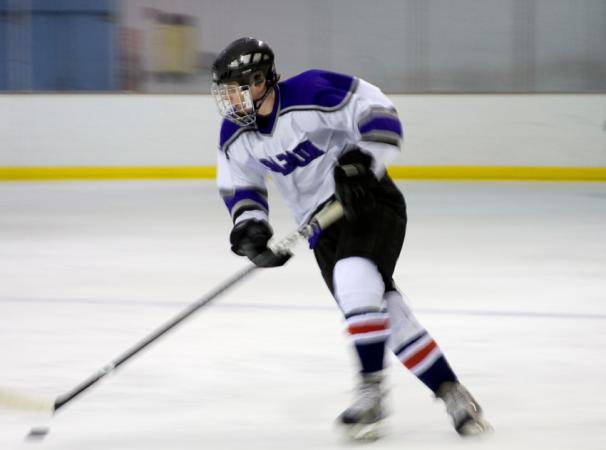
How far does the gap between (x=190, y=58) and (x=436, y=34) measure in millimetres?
2205

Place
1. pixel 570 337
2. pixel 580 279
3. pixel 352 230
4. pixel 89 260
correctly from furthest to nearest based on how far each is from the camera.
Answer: pixel 89 260 < pixel 580 279 < pixel 570 337 < pixel 352 230

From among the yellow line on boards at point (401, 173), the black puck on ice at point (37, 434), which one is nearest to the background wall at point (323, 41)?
the yellow line on boards at point (401, 173)

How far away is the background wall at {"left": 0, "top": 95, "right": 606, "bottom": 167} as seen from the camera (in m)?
9.90

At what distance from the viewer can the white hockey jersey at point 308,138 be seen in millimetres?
2553

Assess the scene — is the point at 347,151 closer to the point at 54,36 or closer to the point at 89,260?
the point at 89,260

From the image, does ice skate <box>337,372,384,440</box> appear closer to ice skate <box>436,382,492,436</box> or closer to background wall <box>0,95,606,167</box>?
ice skate <box>436,382,492,436</box>

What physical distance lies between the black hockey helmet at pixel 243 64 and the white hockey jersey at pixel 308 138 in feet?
0.24

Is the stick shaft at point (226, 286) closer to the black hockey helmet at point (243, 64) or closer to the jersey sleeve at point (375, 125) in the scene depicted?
the jersey sleeve at point (375, 125)

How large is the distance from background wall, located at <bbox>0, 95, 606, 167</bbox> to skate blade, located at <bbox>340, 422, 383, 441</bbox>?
756 centimetres

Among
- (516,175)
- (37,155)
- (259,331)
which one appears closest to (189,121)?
(37,155)

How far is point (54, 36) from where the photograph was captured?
10.5 meters

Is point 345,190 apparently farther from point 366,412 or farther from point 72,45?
point 72,45

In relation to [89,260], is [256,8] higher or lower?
higher

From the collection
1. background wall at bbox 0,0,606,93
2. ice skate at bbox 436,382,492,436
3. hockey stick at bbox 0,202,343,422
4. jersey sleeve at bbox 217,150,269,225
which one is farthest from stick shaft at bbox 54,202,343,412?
background wall at bbox 0,0,606,93
